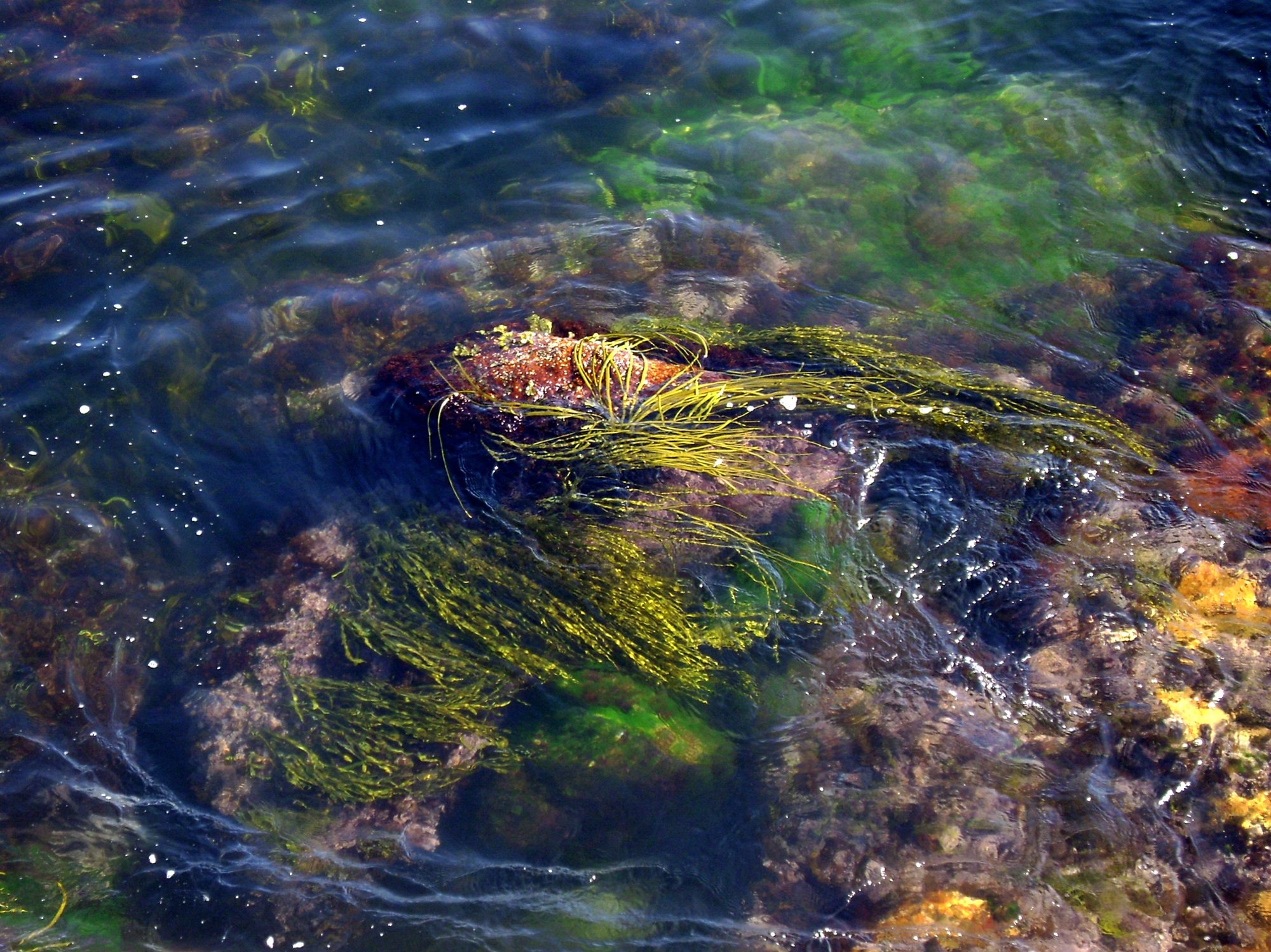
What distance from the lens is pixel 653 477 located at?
4.01 metres

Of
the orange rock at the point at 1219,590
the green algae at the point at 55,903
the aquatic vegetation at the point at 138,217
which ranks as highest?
the aquatic vegetation at the point at 138,217

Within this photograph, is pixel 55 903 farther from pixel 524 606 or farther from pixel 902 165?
pixel 902 165

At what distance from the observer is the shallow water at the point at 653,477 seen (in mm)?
3094

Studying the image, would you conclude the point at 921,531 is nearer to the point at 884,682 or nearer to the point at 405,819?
the point at 884,682

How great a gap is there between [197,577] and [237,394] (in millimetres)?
1165

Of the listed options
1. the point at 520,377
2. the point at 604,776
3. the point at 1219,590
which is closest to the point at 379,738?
the point at 604,776

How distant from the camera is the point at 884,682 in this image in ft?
11.0

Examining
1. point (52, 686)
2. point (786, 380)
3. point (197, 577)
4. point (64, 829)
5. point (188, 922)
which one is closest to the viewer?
point (188, 922)

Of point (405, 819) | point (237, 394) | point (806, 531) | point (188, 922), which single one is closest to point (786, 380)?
point (806, 531)

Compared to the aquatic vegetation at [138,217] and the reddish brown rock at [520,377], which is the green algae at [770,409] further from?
the aquatic vegetation at [138,217]

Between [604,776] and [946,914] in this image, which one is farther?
[604,776]

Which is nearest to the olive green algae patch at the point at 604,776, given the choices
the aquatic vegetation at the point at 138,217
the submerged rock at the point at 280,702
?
the submerged rock at the point at 280,702

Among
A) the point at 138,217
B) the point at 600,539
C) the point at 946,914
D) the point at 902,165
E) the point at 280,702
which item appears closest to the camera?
the point at 946,914

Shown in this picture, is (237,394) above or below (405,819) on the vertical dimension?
above
